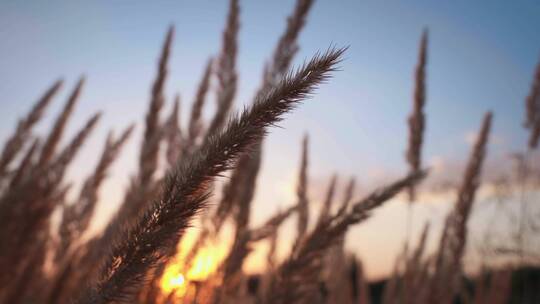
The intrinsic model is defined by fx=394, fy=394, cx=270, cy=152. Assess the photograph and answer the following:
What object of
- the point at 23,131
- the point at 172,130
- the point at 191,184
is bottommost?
the point at 23,131

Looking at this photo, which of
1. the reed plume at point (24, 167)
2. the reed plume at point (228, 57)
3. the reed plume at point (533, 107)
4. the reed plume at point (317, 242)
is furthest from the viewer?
the reed plume at point (533, 107)

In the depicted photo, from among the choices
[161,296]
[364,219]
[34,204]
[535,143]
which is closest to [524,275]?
[535,143]

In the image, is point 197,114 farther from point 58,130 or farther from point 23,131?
point 23,131

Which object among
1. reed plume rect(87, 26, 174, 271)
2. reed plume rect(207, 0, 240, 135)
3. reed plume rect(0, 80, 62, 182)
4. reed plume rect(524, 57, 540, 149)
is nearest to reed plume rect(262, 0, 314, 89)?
reed plume rect(207, 0, 240, 135)

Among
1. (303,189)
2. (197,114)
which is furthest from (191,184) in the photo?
(303,189)

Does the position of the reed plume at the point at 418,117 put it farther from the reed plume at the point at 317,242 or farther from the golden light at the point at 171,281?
the golden light at the point at 171,281

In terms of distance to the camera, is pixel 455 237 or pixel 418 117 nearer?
pixel 455 237

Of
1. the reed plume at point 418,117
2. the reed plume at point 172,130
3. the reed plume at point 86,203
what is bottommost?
the reed plume at point 86,203

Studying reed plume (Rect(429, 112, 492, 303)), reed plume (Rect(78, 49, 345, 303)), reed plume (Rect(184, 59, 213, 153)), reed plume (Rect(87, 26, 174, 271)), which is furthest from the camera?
reed plume (Rect(429, 112, 492, 303))

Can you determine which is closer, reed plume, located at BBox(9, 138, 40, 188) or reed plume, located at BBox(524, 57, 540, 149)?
reed plume, located at BBox(9, 138, 40, 188)

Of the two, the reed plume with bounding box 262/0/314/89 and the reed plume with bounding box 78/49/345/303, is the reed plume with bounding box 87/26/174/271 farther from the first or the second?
the reed plume with bounding box 78/49/345/303

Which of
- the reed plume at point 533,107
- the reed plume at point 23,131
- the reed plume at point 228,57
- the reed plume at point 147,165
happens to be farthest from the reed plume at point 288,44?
the reed plume at point 533,107

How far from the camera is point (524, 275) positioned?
378 centimetres

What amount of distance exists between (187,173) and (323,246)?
2.51 feet
